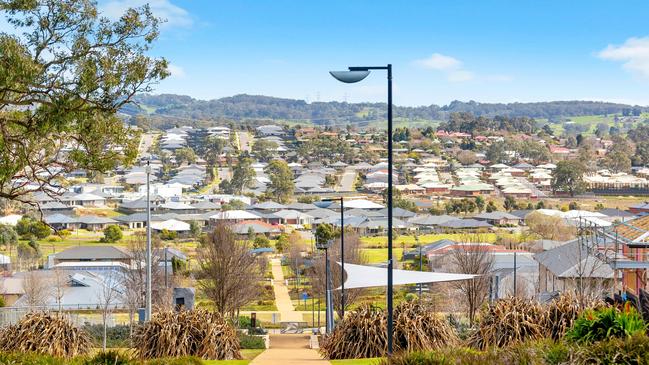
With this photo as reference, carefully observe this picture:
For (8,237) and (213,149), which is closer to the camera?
(8,237)

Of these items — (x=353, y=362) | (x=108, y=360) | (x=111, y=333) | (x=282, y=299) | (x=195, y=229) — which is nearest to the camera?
(x=108, y=360)

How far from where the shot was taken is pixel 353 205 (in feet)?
283

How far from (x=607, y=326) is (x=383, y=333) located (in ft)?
21.3

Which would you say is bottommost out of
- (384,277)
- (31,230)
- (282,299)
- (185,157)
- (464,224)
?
(282,299)

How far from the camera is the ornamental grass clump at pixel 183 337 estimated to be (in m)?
16.5

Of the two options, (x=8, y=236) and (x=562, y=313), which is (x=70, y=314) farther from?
(x=8, y=236)

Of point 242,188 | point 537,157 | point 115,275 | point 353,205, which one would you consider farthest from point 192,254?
point 537,157

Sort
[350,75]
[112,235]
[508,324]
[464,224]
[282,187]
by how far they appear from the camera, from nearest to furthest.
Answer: [350,75]
[508,324]
[112,235]
[464,224]
[282,187]

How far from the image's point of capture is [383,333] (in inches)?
672

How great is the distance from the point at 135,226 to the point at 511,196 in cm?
4647

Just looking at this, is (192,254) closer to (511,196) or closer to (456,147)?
(511,196)

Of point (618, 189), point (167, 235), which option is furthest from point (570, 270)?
point (618, 189)

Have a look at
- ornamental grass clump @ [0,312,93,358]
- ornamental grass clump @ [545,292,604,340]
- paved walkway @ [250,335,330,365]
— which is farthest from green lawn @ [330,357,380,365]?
ornamental grass clump @ [0,312,93,358]

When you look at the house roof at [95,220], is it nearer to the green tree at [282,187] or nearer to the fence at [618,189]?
the green tree at [282,187]
